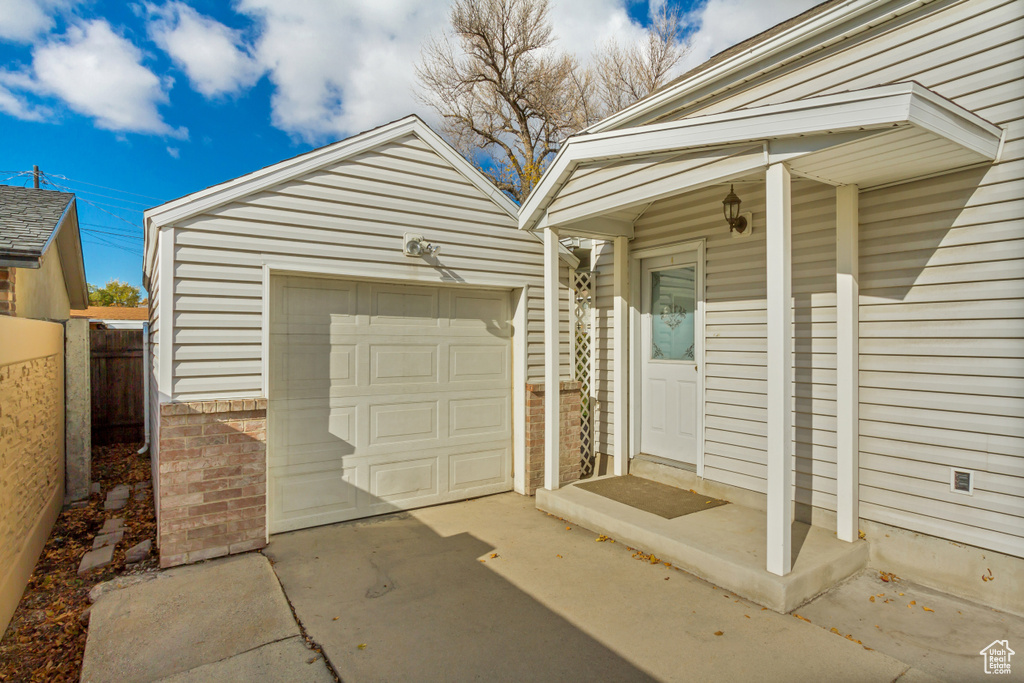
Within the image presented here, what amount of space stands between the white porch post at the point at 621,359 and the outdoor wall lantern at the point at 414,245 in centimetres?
201

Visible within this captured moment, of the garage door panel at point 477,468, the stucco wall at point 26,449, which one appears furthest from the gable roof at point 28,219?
the garage door panel at point 477,468

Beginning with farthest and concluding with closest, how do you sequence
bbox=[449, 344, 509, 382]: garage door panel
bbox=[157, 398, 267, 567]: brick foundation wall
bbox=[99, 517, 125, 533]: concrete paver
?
bbox=[449, 344, 509, 382]: garage door panel
bbox=[99, 517, 125, 533]: concrete paver
bbox=[157, 398, 267, 567]: brick foundation wall

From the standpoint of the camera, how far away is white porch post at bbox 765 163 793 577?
299 centimetres

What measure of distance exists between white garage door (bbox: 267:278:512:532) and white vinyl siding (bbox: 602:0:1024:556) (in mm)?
2914

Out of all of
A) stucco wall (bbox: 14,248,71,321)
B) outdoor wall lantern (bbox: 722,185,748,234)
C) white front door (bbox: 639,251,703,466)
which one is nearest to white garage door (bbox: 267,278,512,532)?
white front door (bbox: 639,251,703,466)

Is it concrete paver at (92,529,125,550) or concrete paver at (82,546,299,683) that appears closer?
concrete paver at (82,546,299,683)

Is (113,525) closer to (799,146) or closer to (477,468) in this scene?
(477,468)

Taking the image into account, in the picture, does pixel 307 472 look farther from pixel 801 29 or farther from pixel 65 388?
pixel 801 29

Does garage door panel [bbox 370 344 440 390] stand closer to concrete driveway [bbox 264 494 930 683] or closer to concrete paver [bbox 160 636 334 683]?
concrete driveway [bbox 264 494 930 683]

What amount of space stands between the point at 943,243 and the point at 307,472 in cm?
491

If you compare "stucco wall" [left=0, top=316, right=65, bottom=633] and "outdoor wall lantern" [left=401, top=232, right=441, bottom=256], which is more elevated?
"outdoor wall lantern" [left=401, top=232, right=441, bottom=256]

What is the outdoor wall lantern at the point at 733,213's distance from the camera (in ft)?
14.1

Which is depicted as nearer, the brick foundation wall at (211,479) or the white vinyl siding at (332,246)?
the brick foundation wall at (211,479)

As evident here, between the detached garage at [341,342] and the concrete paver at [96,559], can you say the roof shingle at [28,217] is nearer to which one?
the detached garage at [341,342]
